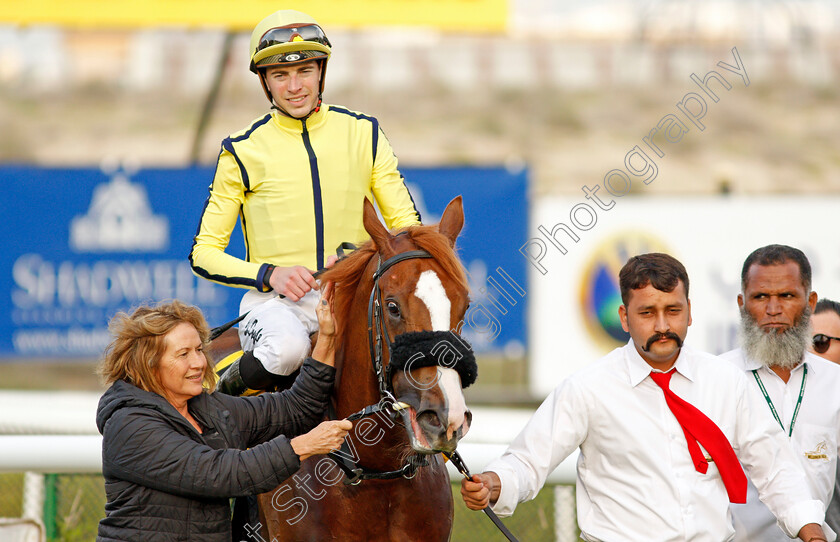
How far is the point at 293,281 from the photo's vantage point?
346 centimetres

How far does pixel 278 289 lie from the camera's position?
3.52m

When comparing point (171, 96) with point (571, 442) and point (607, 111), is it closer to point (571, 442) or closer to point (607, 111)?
point (607, 111)

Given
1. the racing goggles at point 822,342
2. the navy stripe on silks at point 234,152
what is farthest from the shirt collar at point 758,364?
the navy stripe on silks at point 234,152

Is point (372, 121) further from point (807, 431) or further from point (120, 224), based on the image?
point (120, 224)

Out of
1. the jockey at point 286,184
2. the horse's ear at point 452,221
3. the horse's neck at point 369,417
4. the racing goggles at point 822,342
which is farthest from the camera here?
the racing goggles at point 822,342

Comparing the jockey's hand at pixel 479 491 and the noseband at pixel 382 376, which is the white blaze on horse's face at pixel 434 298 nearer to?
the noseband at pixel 382 376

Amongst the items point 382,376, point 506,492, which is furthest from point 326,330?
point 506,492

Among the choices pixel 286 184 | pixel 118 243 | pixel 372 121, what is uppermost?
pixel 372 121

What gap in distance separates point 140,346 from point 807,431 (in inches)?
92.9

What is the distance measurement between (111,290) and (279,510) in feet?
22.2

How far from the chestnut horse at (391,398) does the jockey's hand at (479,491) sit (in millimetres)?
172

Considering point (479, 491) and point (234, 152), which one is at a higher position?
point (234, 152)

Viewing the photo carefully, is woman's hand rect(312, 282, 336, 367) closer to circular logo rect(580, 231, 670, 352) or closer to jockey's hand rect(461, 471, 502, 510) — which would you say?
jockey's hand rect(461, 471, 502, 510)

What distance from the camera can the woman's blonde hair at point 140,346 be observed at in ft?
9.84
